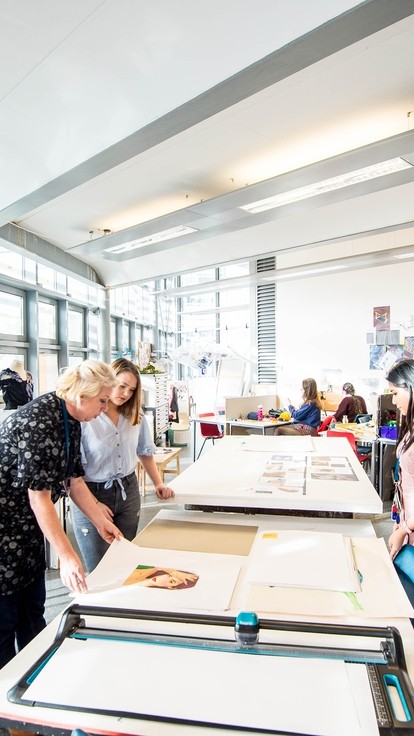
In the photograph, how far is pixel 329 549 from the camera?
4.75 feet

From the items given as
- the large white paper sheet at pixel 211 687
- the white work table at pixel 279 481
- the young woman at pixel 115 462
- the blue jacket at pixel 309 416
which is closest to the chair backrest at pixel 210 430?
the blue jacket at pixel 309 416

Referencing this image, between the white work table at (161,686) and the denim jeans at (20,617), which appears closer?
the white work table at (161,686)

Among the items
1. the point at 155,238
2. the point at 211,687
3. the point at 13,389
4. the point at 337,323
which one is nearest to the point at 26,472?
the point at 211,687

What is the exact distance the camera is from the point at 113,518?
7.17 ft

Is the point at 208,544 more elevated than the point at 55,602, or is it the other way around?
the point at 208,544

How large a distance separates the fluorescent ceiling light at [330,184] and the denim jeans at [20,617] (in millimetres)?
3921

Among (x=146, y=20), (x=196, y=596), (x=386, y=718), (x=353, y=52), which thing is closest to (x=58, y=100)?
(x=146, y=20)

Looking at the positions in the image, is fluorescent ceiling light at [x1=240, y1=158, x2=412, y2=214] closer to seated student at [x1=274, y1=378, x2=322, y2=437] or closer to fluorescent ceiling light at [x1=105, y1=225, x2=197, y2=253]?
fluorescent ceiling light at [x1=105, y1=225, x2=197, y2=253]

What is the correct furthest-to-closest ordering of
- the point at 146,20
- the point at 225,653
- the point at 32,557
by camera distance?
the point at 146,20, the point at 32,557, the point at 225,653

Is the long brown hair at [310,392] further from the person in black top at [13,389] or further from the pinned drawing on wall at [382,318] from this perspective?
the person in black top at [13,389]

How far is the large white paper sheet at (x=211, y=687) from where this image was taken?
0.80 m

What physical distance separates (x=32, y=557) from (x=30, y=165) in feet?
9.91

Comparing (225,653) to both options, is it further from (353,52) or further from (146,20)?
(353,52)

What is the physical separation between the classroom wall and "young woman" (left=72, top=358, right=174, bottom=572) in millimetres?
6704
